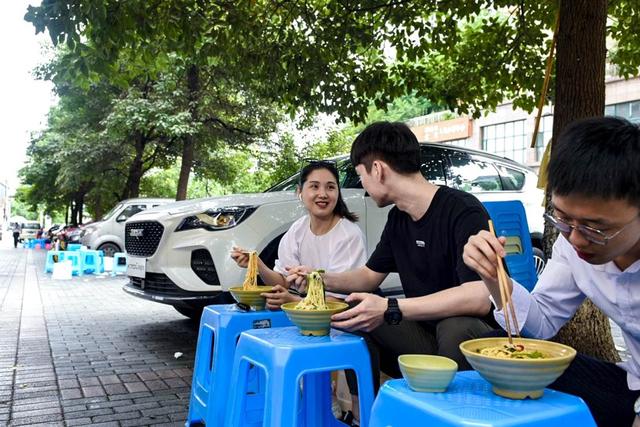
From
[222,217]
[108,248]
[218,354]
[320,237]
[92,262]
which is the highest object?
[222,217]

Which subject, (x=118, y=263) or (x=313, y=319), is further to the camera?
(x=118, y=263)

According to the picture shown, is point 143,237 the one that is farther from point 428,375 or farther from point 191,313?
point 428,375

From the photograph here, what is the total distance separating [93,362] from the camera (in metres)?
4.82

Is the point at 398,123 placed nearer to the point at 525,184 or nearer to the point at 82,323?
the point at 525,184

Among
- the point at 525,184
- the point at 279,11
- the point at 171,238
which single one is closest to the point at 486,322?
the point at 171,238

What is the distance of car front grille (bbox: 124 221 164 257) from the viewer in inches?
205

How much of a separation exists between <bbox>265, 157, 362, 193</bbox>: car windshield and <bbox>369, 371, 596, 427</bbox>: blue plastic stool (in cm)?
383

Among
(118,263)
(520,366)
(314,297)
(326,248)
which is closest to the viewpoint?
(520,366)

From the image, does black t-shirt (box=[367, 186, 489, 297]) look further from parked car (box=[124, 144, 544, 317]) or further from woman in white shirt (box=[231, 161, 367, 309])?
parked car (box=[124, 144, 544, 317])

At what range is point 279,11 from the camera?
277 inches

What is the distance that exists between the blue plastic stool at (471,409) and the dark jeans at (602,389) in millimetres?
551

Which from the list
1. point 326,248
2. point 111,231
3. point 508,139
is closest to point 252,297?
point 326,248

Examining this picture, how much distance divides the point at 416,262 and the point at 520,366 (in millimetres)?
1271

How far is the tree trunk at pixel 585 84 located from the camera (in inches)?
169
